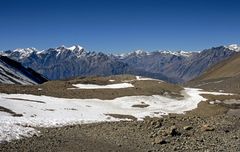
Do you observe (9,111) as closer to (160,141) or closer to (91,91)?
(160,141)

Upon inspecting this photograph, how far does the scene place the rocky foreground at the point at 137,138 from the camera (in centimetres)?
3102

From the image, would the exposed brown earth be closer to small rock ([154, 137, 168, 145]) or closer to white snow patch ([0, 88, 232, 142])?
white snow patch ([0, 88, 232, 142])

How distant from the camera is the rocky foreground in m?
31.0

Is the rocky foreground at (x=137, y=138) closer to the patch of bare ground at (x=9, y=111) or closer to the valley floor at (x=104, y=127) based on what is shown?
the valley floor at (x=104, y=127)

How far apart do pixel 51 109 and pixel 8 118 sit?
1089 cm

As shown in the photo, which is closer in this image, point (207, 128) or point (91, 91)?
point (207, 128)

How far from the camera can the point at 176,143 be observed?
3366 cm

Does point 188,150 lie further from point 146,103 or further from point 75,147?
point 146,103

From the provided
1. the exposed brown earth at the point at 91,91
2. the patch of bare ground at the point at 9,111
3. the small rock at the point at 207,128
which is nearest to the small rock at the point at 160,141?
the small rock at the point at 207,128

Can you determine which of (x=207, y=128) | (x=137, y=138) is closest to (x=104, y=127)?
(x=137, y=138)

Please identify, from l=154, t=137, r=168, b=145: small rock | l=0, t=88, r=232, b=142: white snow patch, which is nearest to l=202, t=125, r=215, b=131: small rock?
l=154, t=137, r=168, b=145: small rock

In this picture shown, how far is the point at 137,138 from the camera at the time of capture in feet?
117

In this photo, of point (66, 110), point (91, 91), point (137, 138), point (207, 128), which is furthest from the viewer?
point (91, 91)

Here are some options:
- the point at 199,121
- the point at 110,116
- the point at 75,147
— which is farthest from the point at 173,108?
the point at 75,147
